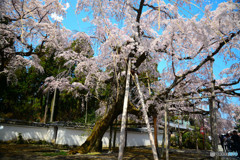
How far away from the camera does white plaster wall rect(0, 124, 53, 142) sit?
10986mm

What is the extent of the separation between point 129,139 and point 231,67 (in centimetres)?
1042

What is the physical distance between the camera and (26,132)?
39.3 feet

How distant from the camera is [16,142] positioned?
11.0 meters

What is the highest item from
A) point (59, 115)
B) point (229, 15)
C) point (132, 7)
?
point (132, 7)

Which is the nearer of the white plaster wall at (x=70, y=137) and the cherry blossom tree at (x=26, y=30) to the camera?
the cherry blossom tree at (x=26, y=30)

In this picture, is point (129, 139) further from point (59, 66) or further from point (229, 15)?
point (229, 15)

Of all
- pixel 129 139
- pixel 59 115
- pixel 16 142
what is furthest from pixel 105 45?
pixel 59 115

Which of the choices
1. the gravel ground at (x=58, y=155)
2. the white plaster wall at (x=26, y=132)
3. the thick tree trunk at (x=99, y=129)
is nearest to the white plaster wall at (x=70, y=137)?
the white plaster wall at (x=26, y=132)

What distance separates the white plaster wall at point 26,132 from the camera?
1099 cm

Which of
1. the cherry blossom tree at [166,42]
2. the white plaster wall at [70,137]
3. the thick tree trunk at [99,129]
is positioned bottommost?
the white plaster wall at [70,137]

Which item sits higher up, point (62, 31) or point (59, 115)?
point (62, 31)

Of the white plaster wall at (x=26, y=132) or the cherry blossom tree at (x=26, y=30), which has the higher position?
the cherry blossom tree at (x=26, y=30)

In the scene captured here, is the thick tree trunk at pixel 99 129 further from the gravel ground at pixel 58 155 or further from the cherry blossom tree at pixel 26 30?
the cherry blossom tree at pixel 26 30

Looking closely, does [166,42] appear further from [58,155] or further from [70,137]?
[70,137]
